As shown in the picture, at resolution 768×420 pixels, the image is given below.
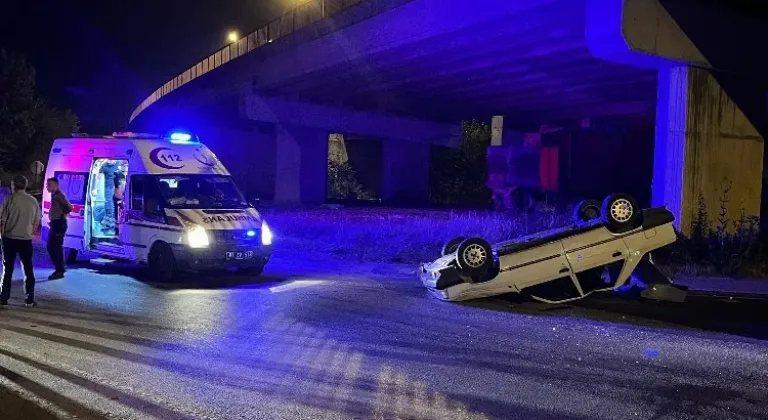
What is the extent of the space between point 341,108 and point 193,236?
2543 centimetres

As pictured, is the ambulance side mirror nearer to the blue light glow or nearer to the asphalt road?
the blue light glow

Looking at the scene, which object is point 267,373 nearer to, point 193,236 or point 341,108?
point 193,236

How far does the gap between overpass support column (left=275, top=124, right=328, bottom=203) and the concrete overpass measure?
6cm

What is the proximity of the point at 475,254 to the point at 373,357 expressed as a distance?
2.62 metres

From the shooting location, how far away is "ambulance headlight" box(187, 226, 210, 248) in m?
11.2

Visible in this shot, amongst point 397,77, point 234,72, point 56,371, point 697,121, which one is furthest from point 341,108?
point 56,371

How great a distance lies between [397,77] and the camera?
27.6 meters

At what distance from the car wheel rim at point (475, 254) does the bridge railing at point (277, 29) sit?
47.4 feet

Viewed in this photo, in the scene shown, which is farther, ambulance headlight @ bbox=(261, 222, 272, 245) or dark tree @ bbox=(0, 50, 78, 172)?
dark tree @ bbox=(0, 50, 78, 172)

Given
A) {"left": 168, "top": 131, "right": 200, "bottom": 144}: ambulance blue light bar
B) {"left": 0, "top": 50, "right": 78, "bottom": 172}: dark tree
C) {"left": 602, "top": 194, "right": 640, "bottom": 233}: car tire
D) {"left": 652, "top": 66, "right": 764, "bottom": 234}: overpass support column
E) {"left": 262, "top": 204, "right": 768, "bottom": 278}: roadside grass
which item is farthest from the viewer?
{"left": 0, "top": 50, "right": 78, "bottom": 172}: dark tree

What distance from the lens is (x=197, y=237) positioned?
11.2 meters

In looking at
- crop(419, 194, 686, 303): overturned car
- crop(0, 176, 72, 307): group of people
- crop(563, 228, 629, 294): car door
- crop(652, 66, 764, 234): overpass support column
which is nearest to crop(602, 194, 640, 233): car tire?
crop(419, 194, 686, 303): overturned car

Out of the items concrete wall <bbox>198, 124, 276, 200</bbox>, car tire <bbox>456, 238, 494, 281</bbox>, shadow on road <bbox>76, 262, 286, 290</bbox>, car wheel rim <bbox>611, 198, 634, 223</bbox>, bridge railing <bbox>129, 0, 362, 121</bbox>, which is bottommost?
shadow on road <bbox>76, 262, 286, 290</bbox>

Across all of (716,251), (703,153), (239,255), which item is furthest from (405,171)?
(239,255)
